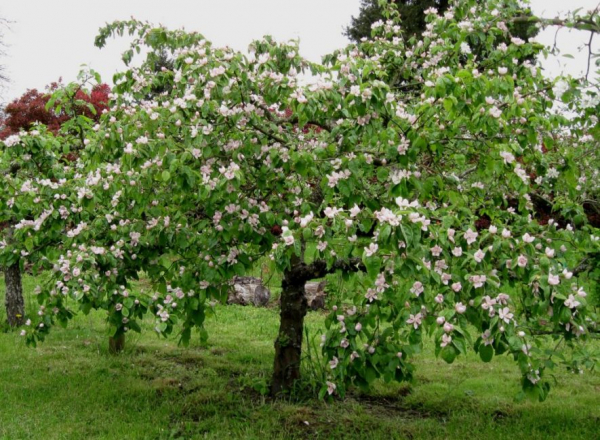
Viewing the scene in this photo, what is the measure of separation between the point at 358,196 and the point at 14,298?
6.11 m

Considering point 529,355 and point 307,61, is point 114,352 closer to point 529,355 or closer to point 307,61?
point 307,61

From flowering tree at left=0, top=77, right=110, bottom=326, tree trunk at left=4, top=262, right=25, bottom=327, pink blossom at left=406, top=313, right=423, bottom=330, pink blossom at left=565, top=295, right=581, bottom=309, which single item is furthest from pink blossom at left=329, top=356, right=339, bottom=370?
tree trunk at left=4, top=262, right=25, bottom=327

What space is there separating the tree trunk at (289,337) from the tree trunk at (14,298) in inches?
168

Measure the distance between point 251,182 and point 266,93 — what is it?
2.89 ft

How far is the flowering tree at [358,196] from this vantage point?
3041mm

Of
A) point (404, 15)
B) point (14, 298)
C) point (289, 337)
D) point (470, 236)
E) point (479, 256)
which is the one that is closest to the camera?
point (479, 256)

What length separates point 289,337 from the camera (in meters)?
5.43

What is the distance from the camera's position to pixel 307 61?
14.1 ft

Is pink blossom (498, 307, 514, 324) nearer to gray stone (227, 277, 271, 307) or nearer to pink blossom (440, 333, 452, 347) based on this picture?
pink blossom (440, 333, 452, 347)

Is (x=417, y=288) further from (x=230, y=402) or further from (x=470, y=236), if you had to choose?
(x=230, y=402)

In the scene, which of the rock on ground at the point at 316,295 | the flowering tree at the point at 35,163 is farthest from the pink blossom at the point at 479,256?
the rock on ground at the point at 316,295

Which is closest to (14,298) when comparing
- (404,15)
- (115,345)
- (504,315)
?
(115,345)

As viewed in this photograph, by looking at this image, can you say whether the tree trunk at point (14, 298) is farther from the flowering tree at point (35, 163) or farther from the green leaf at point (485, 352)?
the green leaf at point (485, 352)

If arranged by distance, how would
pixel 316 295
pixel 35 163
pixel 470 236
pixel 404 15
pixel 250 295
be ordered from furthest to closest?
pixel 404 15 < pixel 250 295 < pixel 316 295 < pixel 35 163 < pixel 470 236
